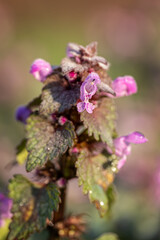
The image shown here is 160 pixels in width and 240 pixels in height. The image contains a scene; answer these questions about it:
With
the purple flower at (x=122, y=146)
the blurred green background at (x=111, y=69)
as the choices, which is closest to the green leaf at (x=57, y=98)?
the purple flower at (x=122, y=146)

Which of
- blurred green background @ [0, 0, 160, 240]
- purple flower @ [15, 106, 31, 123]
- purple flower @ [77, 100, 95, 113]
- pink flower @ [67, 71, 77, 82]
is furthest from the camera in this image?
blurred green background @ [0, 0, 160, 240]

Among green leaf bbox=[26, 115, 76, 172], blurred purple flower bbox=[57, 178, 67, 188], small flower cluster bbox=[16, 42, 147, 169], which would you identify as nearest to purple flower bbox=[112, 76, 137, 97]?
small flower cluster bbox=[16, 42, 147, 169]

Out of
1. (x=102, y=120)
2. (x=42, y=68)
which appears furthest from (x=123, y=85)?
(x=42, y=68)

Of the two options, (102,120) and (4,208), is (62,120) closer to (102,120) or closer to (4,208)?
(102,120)

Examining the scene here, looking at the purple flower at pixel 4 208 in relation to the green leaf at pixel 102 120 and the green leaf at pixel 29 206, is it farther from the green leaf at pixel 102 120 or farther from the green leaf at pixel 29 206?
the green leaf at pixel 102 120

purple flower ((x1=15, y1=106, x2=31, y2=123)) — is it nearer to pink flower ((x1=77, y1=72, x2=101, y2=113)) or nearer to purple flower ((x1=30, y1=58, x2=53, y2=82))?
purple flower ((x1=30, y1=58, x2=53, y2=82))

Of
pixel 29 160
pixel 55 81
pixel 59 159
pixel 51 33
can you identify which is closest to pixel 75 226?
pixel 59 159
